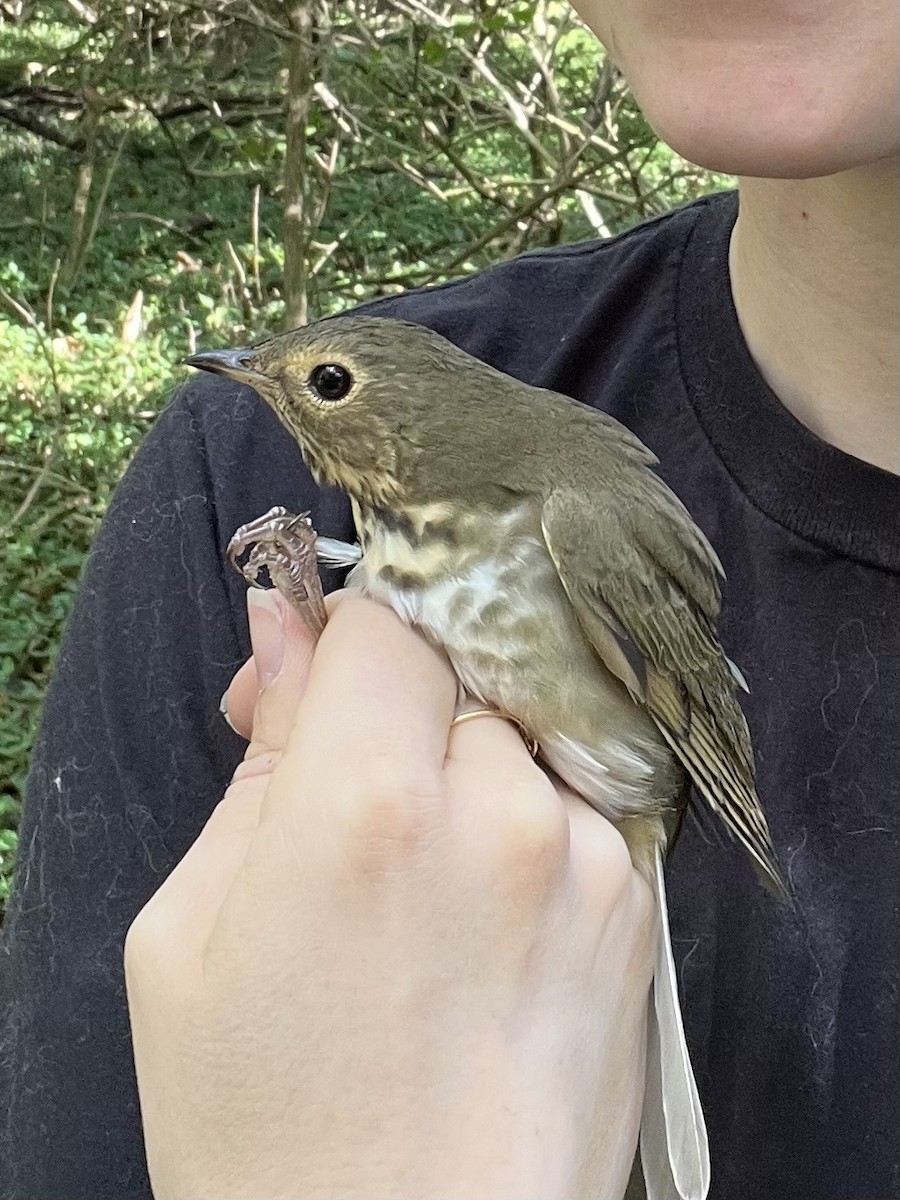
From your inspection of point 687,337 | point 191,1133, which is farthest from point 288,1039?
point 687,337

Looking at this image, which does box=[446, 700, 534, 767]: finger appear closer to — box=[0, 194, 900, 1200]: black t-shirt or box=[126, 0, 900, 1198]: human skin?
box=[126, 0, 900, 1198]: human skin

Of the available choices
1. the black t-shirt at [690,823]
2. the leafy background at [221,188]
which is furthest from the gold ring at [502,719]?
the leafy background at [221,188]

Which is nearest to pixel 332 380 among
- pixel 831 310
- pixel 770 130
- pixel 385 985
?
pixel 770 130

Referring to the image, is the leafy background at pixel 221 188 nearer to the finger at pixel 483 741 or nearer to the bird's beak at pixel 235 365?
the bird's beak at pixel 235 365

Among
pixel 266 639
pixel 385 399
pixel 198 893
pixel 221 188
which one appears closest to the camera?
pixel 198 893

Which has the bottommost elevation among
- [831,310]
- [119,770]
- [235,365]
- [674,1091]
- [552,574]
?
[674,1091]

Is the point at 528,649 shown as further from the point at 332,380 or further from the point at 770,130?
the point at 770,130

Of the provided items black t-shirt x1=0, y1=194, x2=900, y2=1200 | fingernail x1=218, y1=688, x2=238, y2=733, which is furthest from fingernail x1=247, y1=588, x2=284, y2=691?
black t-shirt x1=0, y1=194, x2=900, y2=1200
